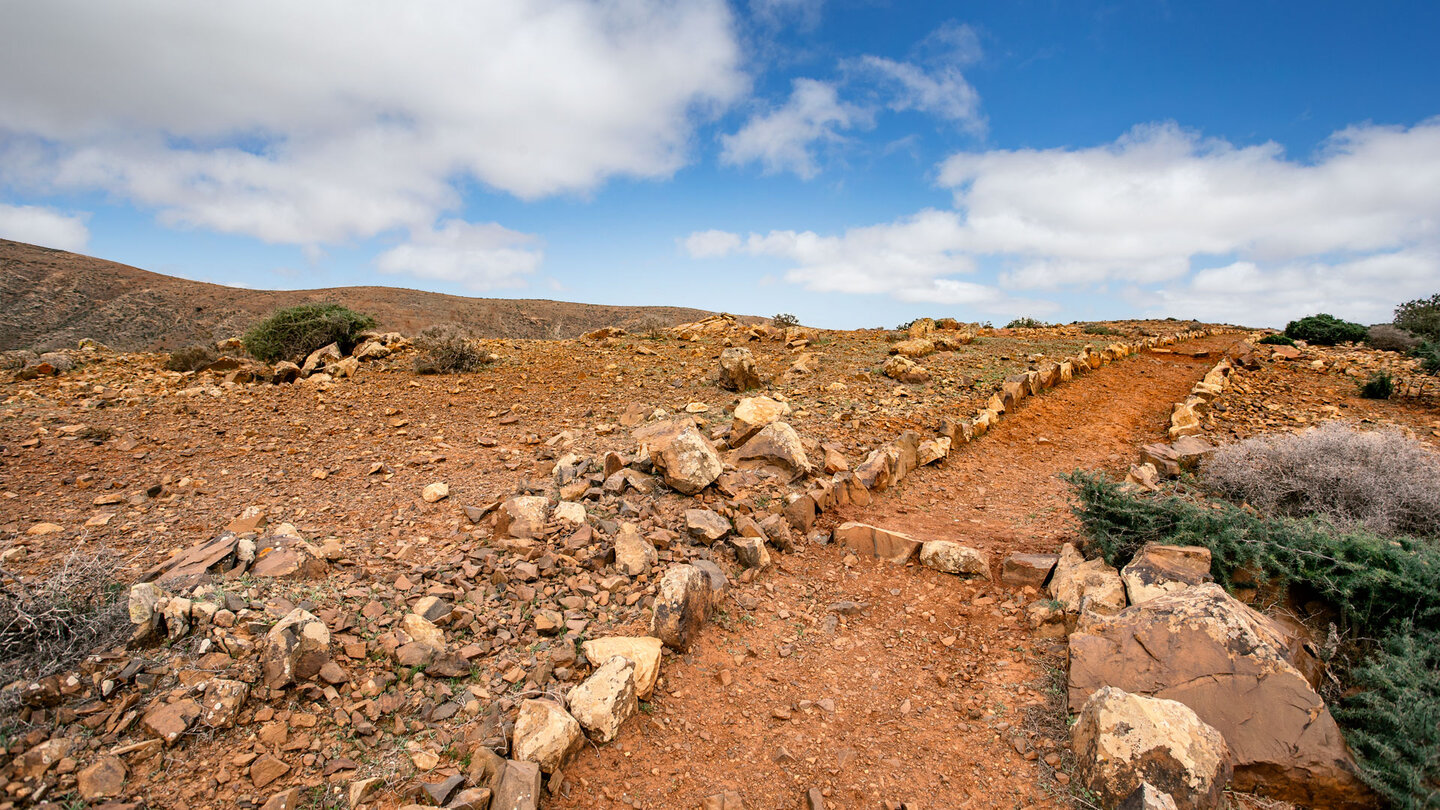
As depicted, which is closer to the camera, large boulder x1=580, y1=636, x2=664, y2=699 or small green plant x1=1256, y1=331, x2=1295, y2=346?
large boulder x1=580, y1=636, x2=664, y2=699

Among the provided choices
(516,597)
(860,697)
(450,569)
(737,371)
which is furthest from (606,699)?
(737,371)

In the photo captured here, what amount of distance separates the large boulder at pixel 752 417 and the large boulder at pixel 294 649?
449cm

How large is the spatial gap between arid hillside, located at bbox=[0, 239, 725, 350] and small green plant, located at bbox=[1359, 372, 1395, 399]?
21441 mm

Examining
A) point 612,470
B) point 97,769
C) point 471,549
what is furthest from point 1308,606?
point 97,769

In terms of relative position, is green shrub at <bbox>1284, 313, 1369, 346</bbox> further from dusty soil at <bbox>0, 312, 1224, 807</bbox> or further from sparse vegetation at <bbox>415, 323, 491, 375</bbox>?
sparse vegetation at <bbox>415, 323, 491, 375</bbox>

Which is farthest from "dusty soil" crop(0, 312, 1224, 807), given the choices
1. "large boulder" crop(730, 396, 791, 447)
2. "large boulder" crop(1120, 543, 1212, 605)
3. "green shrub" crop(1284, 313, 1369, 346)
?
"green shrub" crop(1284, 313, 1369, 346)

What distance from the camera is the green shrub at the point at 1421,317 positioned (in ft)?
53.3

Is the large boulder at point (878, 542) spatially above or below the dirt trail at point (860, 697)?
above

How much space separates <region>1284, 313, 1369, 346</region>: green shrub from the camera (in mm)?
17500

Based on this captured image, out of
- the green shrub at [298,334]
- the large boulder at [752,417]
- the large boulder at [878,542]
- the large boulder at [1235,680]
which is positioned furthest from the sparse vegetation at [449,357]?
the large boulder at [1235,680]

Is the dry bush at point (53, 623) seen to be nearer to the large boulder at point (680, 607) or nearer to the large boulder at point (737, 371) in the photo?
the large boulder at point (680, 607)

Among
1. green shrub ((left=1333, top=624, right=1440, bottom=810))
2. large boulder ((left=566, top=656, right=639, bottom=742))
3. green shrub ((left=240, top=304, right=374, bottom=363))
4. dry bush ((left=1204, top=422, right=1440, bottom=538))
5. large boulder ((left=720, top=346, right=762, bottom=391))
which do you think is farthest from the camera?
green shrub ((left=240, top=304, right=374, bottom=363))

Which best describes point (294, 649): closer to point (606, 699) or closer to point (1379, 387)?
point (606, 699)

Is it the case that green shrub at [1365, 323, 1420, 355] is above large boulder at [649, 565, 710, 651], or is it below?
above
